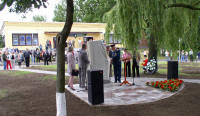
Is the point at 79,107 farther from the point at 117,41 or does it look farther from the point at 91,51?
the point at 91,51

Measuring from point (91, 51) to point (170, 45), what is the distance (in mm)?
3692

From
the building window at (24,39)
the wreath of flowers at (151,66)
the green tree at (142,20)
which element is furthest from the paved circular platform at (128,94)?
the building window at (24,39)

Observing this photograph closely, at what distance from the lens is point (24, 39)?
3484cm

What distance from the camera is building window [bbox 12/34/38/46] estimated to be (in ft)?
112

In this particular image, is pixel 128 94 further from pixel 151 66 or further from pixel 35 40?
pixel 35 40

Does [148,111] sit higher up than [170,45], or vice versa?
[170,45]

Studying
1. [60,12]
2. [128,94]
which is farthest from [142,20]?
[60,12]

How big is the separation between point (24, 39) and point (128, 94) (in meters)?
30.1

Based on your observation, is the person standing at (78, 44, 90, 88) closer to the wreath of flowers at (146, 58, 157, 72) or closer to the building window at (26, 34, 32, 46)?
the wreath of flowers at (146, 58, 157, 72)

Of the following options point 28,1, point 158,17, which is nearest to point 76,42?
point 158,17

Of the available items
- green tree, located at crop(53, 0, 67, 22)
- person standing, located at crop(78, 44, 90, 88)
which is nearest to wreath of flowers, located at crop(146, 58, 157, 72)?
person standing, located at crop(78, 44, 90, 88)

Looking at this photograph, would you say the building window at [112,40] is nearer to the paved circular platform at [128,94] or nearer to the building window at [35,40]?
the paved circular platform at [128,94]

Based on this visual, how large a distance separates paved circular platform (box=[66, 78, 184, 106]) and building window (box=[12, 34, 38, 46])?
27966 millimetres

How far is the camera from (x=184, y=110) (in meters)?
6.37
